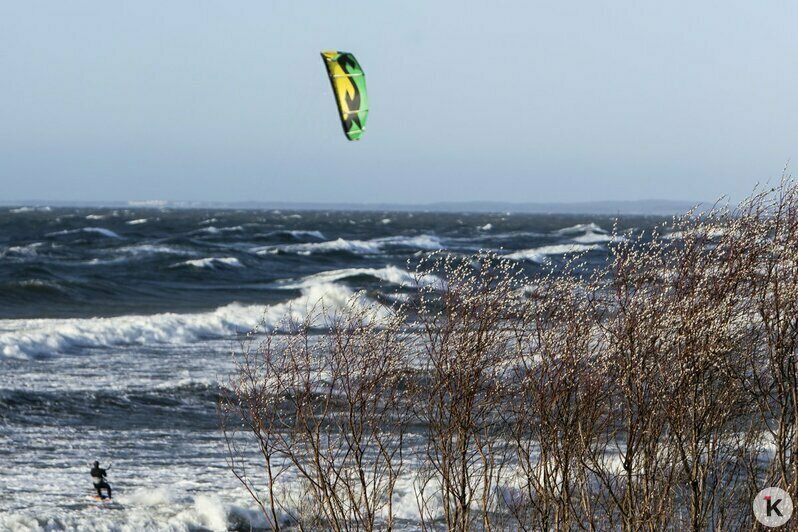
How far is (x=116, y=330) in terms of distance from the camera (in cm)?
2950

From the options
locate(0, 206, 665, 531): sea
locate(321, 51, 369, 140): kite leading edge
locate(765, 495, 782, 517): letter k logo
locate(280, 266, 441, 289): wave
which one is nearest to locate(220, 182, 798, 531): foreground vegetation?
locate(765, 495, 782, 517): letter k logo

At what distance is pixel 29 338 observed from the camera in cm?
2619

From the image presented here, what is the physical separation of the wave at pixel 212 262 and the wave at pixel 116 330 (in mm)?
17721

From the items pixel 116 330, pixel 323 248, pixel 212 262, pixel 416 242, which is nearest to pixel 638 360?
pixel 116 330

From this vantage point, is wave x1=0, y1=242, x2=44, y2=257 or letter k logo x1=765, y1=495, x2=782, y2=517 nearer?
letter k logo x1=765, y1=495, x2=782, y2=517

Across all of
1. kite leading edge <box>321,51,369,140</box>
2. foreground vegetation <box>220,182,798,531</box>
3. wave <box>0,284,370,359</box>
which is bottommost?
wave <box>0,284,370,359</box>

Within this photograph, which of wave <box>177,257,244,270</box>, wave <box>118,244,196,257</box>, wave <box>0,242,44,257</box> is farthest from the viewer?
wave <box>118,244,196,257</box>

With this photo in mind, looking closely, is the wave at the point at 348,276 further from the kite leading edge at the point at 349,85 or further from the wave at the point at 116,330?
the kite leading edge at the point at 349,85

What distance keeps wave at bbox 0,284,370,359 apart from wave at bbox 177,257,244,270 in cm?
1772

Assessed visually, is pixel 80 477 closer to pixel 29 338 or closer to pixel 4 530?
pixel 4 530

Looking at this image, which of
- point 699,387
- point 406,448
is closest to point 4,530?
point 406,448

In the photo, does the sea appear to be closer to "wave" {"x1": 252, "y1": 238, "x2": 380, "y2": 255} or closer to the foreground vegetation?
the foreground vegetation

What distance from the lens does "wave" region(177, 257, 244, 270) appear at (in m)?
54.9

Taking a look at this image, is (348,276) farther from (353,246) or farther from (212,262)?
(353,246)
